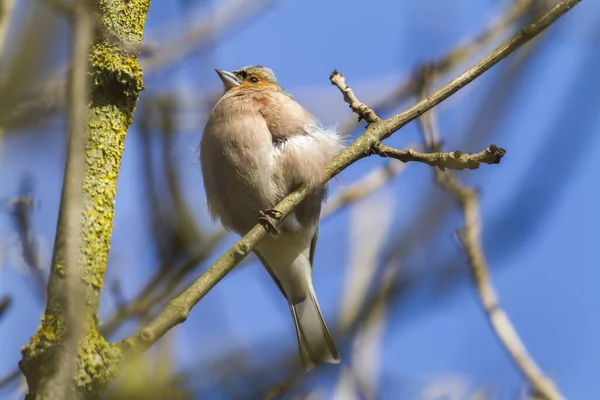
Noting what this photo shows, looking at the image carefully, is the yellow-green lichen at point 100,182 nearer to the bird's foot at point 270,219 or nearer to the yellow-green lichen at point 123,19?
the yellow-green lichen at point 123,19

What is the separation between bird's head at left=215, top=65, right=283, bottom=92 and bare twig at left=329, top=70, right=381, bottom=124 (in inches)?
88.2

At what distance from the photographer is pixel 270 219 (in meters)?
4.51

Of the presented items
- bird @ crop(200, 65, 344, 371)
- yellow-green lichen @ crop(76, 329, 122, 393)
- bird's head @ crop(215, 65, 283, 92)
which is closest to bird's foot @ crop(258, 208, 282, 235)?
bird @ crop(200, 65, 344, 371)

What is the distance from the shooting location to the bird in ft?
17.5

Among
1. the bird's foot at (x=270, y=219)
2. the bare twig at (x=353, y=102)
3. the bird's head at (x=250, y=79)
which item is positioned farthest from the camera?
the bird's head at (x=250, y=79)

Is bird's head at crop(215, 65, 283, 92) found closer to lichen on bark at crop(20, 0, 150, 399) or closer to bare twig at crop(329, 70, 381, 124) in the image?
bare twig at crop(329, 70, 381, 124)

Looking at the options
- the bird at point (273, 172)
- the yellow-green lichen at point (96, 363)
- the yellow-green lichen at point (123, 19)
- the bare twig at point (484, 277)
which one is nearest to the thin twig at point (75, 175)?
the yellow-green lichen at point (96, 363)

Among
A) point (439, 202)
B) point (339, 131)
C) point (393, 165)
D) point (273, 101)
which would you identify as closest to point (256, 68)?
point (273, 101)

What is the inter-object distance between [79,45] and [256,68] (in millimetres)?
5377

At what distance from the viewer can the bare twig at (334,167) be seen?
2561 millimetres

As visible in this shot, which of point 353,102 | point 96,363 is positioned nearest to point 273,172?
point 353,102

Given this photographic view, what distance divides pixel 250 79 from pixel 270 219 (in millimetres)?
2842

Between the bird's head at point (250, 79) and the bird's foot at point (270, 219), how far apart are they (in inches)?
85.1

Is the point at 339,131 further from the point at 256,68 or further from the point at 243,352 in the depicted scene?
the point at 243,352
